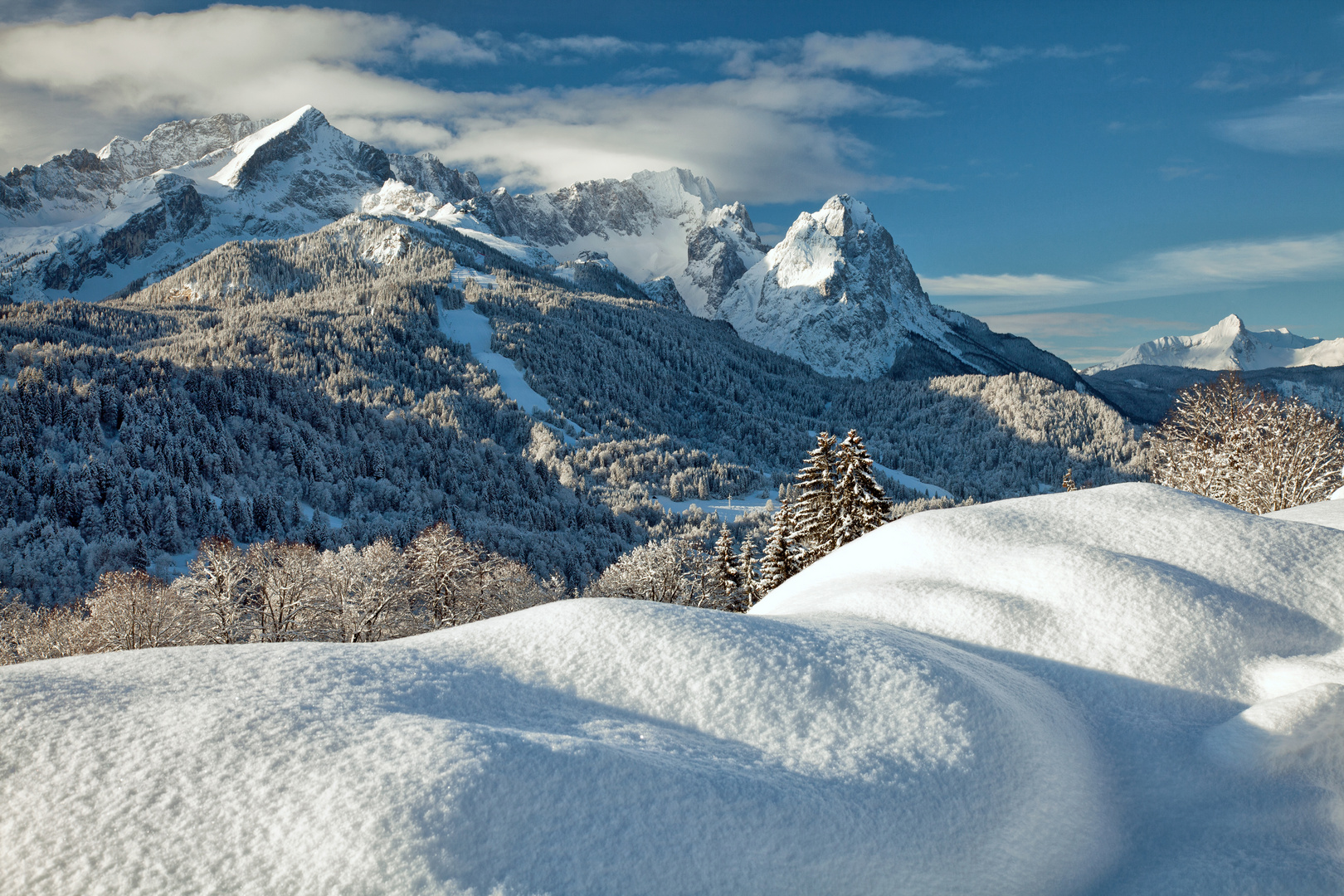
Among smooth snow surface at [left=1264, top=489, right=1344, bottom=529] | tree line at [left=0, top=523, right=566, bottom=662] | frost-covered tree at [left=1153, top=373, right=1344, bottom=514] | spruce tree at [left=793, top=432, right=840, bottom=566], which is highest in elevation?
frost-covered tree at [left=1153, top=373, right=1344, bottom=514]

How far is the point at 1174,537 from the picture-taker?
11562 mm

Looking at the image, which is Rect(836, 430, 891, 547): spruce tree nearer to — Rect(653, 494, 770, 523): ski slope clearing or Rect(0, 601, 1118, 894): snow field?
Rect(0, 601, 1118, 894): snow field

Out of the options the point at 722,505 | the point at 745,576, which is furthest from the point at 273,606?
the point at 722,505

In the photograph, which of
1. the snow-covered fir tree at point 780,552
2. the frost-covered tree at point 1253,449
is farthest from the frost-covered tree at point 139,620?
the frost-covered tree at point 1253,449

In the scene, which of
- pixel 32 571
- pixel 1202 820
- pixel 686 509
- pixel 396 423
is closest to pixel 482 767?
pixel 1202 820

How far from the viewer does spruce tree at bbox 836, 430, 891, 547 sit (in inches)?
1256

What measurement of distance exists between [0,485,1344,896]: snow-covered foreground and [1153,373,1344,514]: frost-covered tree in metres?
16.4

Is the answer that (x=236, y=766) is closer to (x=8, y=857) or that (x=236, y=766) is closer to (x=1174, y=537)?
(x=8, y=857)

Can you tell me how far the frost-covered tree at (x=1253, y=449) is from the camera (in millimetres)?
23641

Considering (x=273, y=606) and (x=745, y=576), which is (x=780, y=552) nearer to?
(x=745, y=576)

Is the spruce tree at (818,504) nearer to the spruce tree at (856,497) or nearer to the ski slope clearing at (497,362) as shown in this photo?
the spruce tree at (856,497)

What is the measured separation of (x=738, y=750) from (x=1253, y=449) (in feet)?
91.1

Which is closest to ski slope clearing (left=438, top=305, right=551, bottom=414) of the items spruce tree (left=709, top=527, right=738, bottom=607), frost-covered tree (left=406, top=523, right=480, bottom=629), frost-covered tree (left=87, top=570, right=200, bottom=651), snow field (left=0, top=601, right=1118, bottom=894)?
frost-covered tree (left=406, top=523, right=480, bottom=629)

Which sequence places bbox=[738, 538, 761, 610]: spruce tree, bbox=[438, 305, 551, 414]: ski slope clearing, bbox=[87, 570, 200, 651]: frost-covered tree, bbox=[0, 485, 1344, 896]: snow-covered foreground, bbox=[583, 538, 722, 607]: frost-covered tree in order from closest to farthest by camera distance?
bbox=[0, 485, 1344, 896]: snow-covered foreground
bbox=[87, 570, 200, 651]: frost-covered tree
bbox=[738, 538, 761, 610]: spruce tree
bbox=[583, 538, 722, 607]: frost-covered tree
bbox=[438, 305, 551, 414]: ski slope clearing
